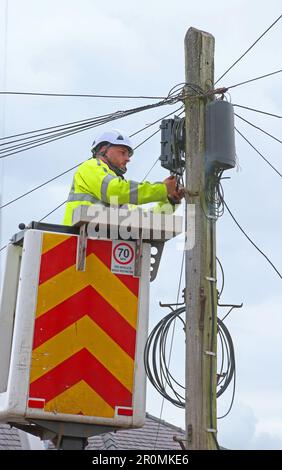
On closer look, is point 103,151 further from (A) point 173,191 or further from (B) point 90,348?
(B) point 90,348

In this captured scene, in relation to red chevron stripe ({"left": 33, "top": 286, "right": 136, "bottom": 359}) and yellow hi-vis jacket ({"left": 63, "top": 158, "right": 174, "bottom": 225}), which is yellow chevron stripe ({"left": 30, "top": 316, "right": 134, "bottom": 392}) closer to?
red chevron stripe ({"left": 33, "top": 286, "right": 136, "bottom": 359})

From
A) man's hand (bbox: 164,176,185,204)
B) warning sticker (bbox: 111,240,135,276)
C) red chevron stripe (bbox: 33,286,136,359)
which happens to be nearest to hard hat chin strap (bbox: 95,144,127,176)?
man's hand (bbox: 164,176,185,204)

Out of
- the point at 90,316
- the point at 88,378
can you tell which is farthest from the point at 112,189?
the point at 88,378

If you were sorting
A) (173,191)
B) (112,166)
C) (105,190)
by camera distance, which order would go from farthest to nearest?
(112,166), (173,191), (105,190)

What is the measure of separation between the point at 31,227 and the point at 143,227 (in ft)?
2.39

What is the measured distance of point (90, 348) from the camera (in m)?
6.51

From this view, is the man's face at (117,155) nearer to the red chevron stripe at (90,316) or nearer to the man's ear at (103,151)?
the man's ear at (103,151)

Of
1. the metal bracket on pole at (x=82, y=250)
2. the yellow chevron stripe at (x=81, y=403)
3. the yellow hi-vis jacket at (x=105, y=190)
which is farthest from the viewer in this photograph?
the yellow hi-vis jacket at (x=105, y=190)

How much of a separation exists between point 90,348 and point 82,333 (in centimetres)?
11

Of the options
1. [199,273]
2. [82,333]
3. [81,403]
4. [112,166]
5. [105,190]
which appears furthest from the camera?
[112,166]

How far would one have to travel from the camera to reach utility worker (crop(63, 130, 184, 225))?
7.00 m

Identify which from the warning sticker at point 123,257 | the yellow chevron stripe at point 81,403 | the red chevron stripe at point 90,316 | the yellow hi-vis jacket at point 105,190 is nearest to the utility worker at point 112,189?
the yellow hi-vis jacket at point 105,190

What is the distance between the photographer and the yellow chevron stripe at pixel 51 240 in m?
6.54
